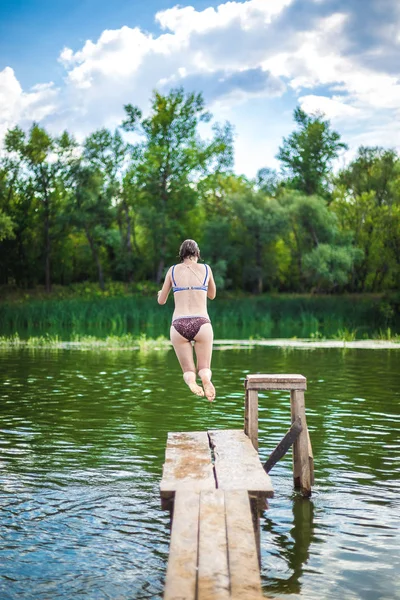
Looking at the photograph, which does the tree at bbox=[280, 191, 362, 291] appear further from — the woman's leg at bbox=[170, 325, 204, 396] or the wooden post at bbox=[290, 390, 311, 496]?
the woman's leg at bbox=[170, 325, 204, 396]

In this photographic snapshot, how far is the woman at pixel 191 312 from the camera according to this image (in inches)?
307

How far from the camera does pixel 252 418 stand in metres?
8.47

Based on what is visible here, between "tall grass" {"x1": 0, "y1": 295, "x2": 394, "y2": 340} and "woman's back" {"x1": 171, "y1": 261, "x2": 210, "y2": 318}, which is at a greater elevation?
"woman's back" {"x1": 171, "y1": 261, "x2": 210, "y2": 318}

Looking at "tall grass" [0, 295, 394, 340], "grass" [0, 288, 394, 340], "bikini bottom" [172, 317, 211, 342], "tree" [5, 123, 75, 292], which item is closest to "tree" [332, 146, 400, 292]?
"grass" [0, 288, 394, 340]

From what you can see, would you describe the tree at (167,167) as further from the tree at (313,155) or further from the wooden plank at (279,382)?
the wooden plank at (279,382)

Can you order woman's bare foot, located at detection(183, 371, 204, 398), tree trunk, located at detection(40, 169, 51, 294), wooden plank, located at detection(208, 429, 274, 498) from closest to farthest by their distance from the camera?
wooden plank, located at detection(208, 429, 274, 498)
woman's bare foot, located at detection(183, 371, 204, 398)
tree trunk, located at detection(40, 169, 51, 294)

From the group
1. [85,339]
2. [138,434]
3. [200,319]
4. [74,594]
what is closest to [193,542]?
[74,594]

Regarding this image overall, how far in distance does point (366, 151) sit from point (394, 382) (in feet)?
176

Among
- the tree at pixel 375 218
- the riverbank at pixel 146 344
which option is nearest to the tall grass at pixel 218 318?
the riverbank at pixel 146 344

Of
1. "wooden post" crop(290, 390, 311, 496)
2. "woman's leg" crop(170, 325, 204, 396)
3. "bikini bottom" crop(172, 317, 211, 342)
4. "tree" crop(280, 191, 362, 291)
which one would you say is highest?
"tree" crop(280, 191, 362, 291)

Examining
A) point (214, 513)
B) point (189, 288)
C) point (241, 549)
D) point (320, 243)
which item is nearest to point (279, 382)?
point (189, 288)

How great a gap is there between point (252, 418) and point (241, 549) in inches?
148

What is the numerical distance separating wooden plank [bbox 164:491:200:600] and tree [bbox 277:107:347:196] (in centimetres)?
6702

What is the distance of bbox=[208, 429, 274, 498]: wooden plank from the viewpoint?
5.74 meters
